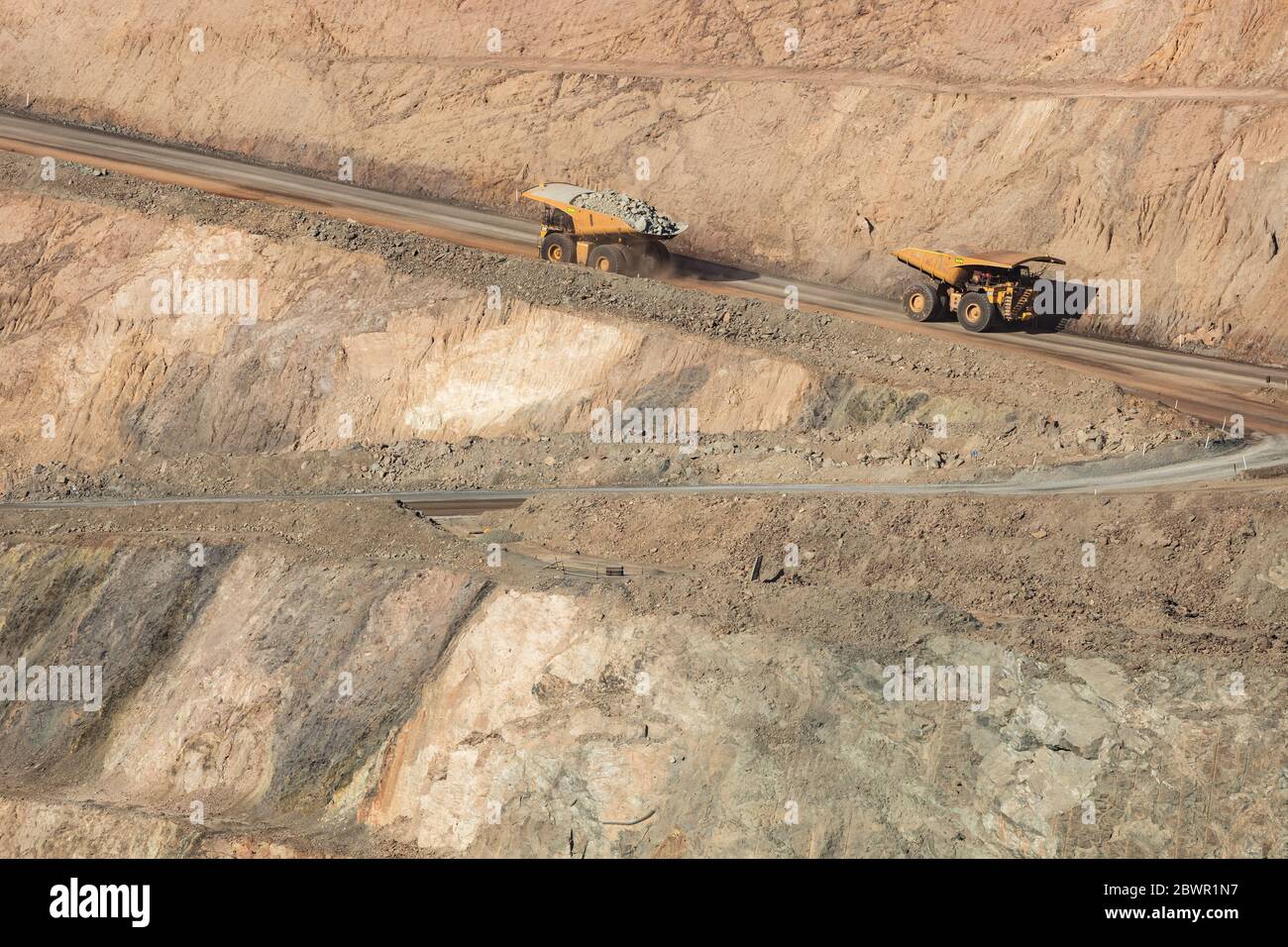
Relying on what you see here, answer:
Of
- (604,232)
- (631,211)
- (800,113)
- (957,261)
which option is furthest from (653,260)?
(800,113)

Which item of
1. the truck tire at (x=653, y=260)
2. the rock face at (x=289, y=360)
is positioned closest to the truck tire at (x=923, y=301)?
the rock face at (x=289, y=360)

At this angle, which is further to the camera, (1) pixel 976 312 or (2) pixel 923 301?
(2) pixel 923 301

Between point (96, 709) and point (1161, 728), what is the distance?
21178 millimetres

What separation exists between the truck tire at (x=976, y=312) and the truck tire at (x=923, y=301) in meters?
0.64

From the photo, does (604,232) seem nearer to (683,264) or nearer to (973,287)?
(683,264)

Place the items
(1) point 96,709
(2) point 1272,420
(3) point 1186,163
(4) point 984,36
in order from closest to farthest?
(1) point 96,709, (2) point 1272,420, (3) point 1186,163, (4) point 984,36

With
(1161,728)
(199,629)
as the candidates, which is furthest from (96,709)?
(1161,728)

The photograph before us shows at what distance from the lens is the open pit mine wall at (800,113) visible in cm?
3900

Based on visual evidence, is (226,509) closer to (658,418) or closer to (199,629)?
(199,629)

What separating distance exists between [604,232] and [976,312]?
416 inches

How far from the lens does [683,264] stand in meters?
41.0

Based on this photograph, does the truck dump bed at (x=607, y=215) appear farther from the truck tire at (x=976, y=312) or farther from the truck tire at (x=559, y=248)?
the truck tire at (x=976, y=312)

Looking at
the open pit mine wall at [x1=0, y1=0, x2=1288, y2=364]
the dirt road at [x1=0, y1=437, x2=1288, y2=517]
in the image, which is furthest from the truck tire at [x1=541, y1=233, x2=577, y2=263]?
the dirt road at [x1=0, y1=437, x2=1288, y2=517]

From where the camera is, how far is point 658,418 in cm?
3359
